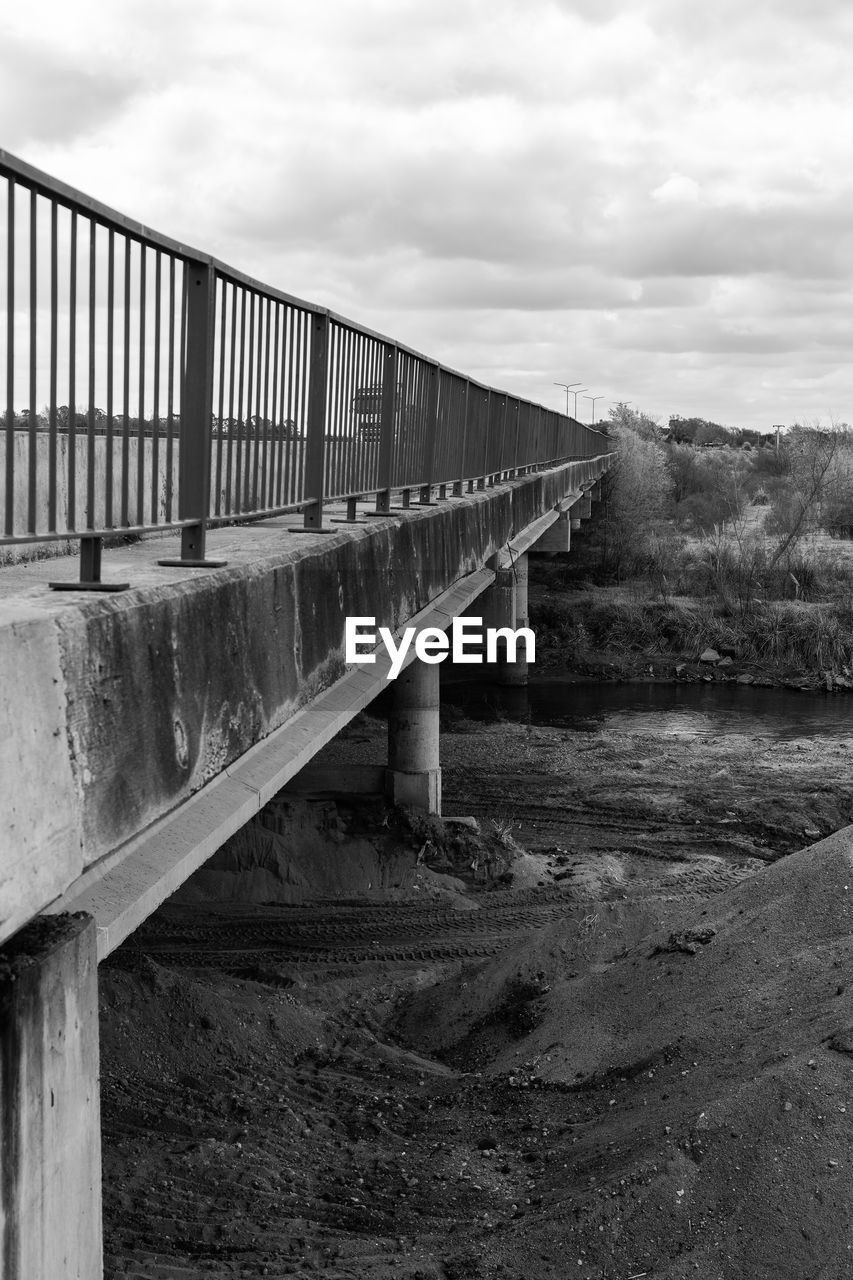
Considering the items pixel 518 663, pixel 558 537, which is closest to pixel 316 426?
pixel 518 663

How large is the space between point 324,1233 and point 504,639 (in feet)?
79.6

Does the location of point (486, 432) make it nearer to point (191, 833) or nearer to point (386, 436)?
point (386, 436)

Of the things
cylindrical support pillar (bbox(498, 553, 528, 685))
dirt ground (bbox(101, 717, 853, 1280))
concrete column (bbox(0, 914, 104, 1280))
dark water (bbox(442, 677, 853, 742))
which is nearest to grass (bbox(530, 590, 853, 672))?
dark water (bbox(442, 677, 853, 742))

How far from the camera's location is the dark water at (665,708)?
82.5 feet

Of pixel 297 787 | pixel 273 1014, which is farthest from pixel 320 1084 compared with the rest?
pixel 297 787

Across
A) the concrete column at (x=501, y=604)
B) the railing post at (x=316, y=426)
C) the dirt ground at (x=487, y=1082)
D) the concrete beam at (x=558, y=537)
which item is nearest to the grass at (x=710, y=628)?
the concrete beam at (x=558, y=537)

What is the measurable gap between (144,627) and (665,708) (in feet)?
80.6

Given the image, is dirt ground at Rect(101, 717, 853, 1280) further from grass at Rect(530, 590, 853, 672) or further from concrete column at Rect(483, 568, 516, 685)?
grass at Rect(530, 590, 853, 672)

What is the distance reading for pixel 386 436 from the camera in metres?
8.80

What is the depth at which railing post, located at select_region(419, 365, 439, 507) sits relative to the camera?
10.9 metres

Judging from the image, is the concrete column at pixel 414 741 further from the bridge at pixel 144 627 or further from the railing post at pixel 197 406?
the railing post at pixel 197 406

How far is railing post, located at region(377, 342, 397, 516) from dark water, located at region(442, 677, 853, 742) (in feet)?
53.1

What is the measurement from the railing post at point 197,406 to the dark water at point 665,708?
20.1 metres

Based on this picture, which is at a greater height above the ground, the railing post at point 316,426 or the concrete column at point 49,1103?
the railing post at point 316,426
